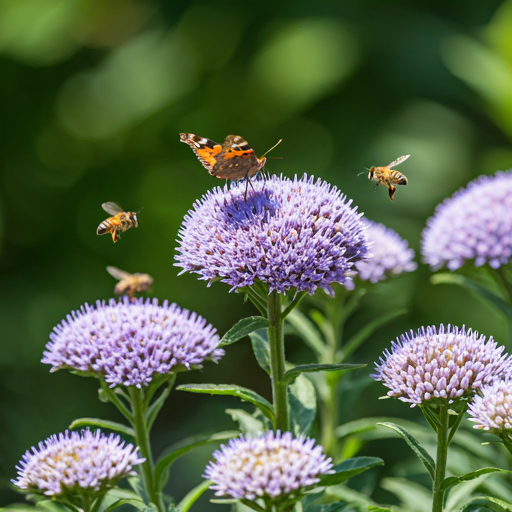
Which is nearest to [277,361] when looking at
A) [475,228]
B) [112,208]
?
[112,208]

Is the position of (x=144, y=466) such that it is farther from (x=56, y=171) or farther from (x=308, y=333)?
(x=56, y=171)

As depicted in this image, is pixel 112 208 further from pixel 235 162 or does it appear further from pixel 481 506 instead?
pixel 481 506

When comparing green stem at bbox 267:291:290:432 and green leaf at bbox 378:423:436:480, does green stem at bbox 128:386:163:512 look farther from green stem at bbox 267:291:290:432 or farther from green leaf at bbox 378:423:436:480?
green leaf at bbox 378:423:436:480

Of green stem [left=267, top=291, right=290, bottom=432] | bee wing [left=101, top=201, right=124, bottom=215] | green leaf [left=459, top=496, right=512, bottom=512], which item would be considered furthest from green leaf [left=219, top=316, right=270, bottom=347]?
bee wing [left=101, top=201, right=124, bottom=215]

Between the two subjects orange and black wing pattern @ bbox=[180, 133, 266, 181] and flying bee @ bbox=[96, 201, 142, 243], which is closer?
orange and black wing pattern @ bbox=[180, 133, 266, 181]

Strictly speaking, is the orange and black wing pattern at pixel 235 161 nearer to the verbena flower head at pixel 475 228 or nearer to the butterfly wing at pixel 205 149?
the butterfly wing at pixel 205 149

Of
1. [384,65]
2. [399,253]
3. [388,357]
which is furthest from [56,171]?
[388,357]
